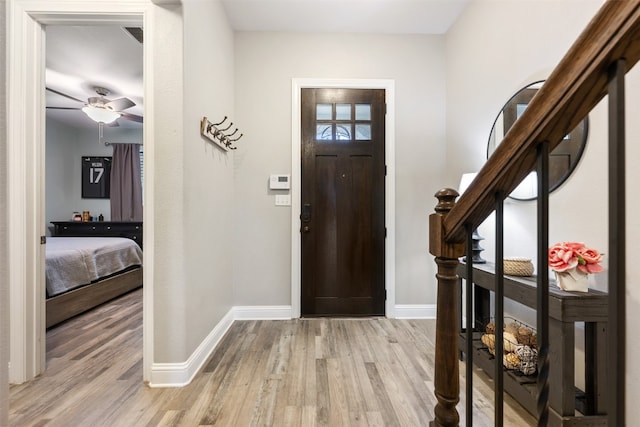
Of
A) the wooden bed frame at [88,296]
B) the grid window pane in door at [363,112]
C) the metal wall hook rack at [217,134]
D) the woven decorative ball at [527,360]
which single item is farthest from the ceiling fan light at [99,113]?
the woven decorative ball at [527,360]

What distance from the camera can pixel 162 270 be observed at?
5.51 ft

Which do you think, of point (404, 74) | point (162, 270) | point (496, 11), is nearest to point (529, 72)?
point (496, 11)

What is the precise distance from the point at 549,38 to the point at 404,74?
1.35 meters

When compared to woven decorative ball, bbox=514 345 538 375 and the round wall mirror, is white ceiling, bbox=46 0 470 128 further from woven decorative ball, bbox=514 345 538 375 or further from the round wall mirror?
Answer: woven decorative ball, bbox=514 345 538 375

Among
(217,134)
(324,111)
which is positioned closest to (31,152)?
(217,134)

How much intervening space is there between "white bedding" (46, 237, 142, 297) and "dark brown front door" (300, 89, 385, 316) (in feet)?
7.11

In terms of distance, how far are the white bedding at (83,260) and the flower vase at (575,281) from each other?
11.8ft

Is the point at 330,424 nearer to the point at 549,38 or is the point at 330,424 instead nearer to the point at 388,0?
the point at 549,38

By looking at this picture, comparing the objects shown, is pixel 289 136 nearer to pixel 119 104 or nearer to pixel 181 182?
pixel 181 182

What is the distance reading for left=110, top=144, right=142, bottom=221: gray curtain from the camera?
17.1ft

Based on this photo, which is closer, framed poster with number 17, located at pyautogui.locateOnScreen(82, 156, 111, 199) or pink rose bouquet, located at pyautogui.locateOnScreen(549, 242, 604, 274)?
pink rose bouquet, located at pyautogui.locateOnScreen(549, 242, 604, 274)

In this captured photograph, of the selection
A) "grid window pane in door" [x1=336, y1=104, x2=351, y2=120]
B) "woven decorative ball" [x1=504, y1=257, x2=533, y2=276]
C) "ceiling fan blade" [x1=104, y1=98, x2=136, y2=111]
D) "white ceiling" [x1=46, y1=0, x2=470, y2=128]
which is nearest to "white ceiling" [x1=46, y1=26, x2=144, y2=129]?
"white ceiling" [x1=46, y1=0, x2=470, y2=128]

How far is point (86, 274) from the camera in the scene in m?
2.93

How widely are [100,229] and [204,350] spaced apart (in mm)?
4085
